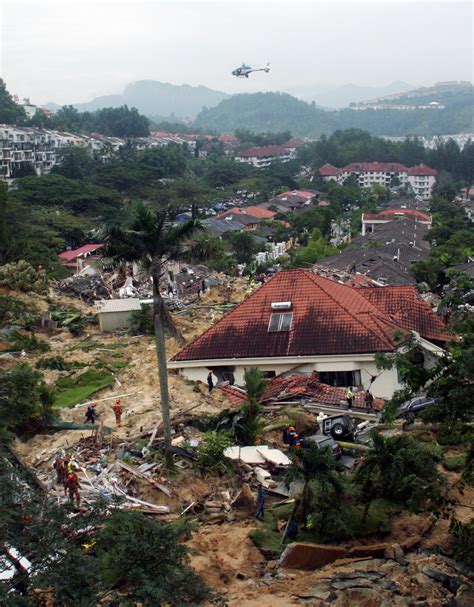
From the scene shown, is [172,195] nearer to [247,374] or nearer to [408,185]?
[408,185]

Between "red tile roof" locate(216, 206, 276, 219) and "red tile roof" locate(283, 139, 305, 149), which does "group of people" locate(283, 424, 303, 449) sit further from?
"red tile roof" locate(283, 139, 305, 149)

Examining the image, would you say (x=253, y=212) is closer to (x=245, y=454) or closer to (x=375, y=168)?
(x=375, y=168)

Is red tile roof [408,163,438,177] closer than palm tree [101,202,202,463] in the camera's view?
No

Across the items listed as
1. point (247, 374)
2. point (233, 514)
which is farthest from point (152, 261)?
point (233, 514)

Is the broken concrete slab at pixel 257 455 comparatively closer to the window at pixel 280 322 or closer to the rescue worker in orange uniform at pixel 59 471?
the rescue worker in orange uniform at pixel 59 471

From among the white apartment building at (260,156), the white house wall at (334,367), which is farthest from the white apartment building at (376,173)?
the white house wall at (334,367)

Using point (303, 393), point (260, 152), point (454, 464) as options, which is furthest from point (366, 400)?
point (260, 152)

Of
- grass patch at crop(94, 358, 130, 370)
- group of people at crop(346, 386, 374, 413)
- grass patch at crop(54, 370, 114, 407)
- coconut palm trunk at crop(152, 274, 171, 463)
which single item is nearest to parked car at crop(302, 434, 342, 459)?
group of people at crop(346, 386, 374, 413)
